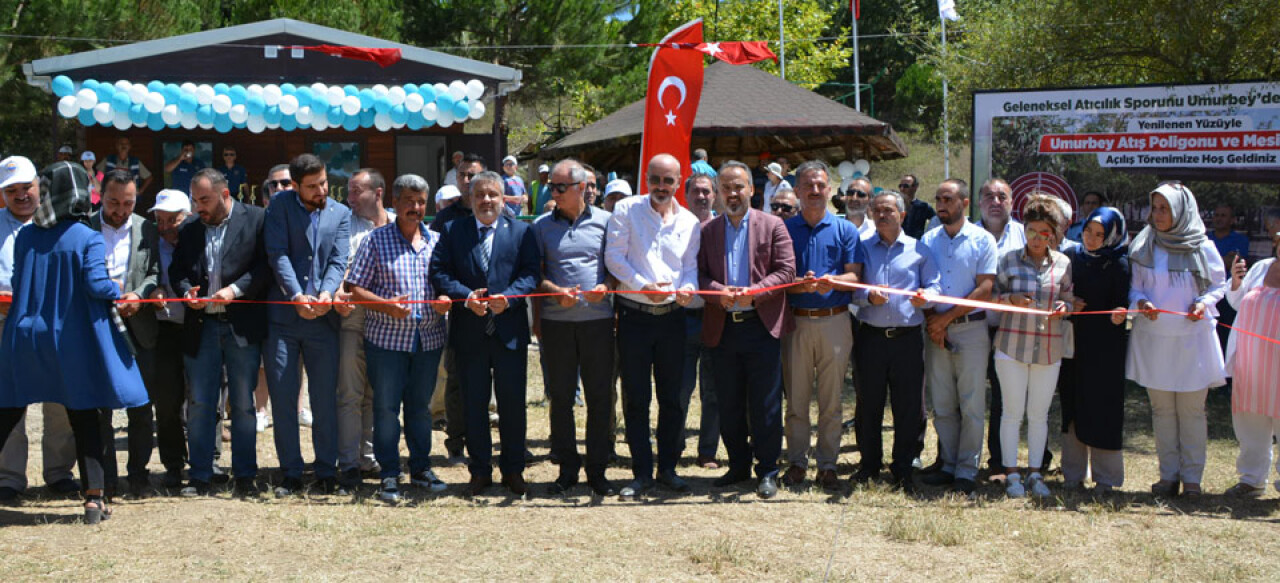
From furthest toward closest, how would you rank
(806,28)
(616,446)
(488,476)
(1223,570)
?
(806,28)
(616,446)
(488,476)
(1223,570)

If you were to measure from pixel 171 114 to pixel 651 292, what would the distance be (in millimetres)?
10287

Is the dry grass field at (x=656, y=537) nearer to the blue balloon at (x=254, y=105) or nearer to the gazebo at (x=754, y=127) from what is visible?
the blue balloon at (x=254, y=105)

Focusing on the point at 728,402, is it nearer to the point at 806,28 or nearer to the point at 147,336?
the point at 147,336

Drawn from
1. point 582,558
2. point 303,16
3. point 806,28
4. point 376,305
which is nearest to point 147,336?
point 376,305

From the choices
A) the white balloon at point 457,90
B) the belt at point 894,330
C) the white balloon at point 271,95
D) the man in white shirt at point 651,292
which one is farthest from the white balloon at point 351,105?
the belt at point 894,330

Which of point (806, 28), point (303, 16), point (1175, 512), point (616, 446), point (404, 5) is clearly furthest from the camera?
point (806, 28)

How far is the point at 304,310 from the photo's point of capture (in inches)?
257

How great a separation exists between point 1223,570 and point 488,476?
4.07 m

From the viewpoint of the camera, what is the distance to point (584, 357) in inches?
263

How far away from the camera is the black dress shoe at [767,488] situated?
21.8 feet

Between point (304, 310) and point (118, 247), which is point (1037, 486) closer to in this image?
point (304, 310)

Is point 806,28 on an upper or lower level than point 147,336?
upper

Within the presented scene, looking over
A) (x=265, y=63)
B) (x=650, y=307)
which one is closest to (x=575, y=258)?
(x=650, y=307)

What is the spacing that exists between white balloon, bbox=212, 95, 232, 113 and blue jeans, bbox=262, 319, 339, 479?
8590mm
